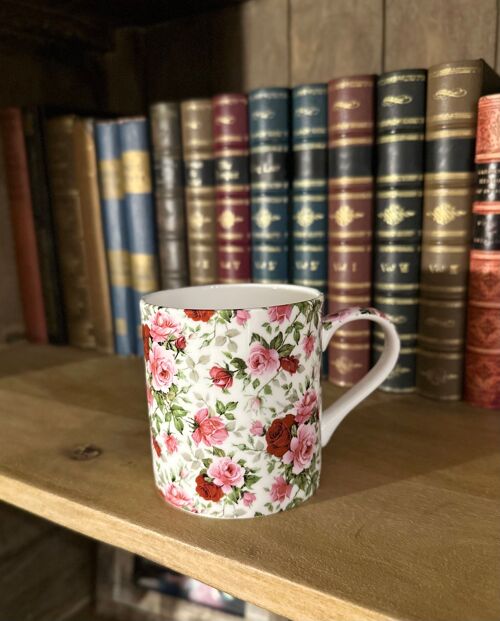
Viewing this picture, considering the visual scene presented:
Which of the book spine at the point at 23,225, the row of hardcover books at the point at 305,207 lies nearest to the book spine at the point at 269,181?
the row of hardcover books at the point at 305,207

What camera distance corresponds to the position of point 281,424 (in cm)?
36

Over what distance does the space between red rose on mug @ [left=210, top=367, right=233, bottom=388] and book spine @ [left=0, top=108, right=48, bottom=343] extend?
506 millimetres

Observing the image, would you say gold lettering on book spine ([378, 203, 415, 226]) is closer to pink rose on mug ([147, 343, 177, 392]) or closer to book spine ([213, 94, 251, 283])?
book spine ([213, 94, 251, 283])

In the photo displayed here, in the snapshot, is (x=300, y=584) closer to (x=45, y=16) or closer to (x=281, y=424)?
(x=281, y=424)

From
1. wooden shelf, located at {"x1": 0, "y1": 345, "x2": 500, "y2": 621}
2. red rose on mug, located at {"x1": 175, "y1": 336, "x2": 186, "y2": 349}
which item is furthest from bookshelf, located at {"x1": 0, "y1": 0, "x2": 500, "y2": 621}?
red rose on mug, located at {"x1": 175, "y1": 336, "x2": 186, "y2": 349}

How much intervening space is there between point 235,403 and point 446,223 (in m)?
0.30

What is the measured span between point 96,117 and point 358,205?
1.24 feet

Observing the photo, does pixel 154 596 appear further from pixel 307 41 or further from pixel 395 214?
pixel 307 41

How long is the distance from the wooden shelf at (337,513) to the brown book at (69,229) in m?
0.21

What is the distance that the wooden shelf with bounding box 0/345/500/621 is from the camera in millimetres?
297

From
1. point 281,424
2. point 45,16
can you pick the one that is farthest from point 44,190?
point 281,424

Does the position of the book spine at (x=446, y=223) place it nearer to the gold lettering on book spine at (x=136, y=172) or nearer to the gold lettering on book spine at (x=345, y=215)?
the gold lettering on book spine at (x=345, y=215)

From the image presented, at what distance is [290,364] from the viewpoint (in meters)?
0.35

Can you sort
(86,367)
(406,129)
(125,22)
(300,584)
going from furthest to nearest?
(125,22), (86,367), (406,129), (300,584)
